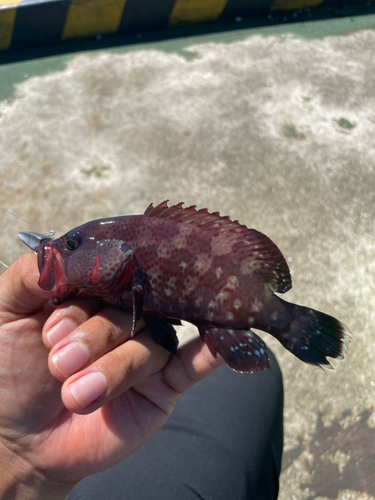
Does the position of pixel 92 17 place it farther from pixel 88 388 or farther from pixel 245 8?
pixel 88 388

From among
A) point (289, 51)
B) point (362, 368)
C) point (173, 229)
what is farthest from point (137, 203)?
point (289, 51)

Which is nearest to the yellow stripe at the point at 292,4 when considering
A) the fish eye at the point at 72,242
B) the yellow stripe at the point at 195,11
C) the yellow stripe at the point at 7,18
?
the yellow stripe at the point at 195,11

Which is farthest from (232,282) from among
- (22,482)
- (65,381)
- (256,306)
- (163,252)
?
(22,482)

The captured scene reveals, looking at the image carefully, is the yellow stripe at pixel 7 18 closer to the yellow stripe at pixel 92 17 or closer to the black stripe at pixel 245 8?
the yellow stripe at pixel 92 17

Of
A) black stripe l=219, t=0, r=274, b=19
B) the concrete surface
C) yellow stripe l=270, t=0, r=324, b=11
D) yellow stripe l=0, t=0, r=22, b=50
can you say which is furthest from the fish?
yellow stripe l=270, t=0, r=324, b=11

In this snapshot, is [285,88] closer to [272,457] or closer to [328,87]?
[328,87]
